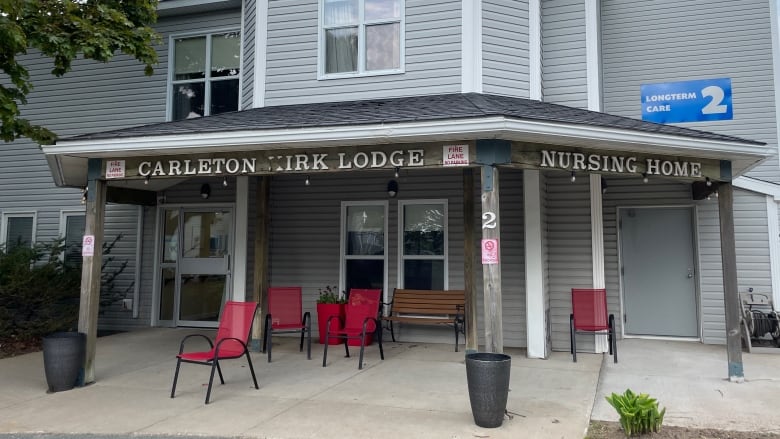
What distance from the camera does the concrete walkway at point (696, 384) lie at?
4570mm

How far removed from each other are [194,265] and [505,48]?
19.8 ft

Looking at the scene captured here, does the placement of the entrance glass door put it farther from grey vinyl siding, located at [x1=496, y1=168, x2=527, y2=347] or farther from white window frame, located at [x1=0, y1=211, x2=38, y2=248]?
grey vinyl siding, located at [x1=496, y1=168, x2=527, y2=347]

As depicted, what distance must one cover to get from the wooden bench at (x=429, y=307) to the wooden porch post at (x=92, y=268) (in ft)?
11.5

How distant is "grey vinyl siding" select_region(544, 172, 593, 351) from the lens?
7449mm

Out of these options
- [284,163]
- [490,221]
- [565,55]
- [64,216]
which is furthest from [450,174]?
[64,216]

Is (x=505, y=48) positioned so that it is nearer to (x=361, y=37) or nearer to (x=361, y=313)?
(x=361, y=37)

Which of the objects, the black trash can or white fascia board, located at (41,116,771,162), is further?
white fascia board, located at (41,116,771,162)

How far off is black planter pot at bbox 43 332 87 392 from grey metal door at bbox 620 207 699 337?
723 centimetres

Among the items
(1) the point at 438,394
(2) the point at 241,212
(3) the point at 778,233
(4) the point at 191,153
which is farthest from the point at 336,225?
(3) the point at 778,233

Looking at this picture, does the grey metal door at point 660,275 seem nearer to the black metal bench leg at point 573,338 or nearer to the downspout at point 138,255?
the black metal bench leg at point 573,338

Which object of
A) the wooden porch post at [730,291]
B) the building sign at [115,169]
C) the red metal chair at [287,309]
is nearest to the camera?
the wooden porch post at [730,291]

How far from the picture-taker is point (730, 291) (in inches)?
232

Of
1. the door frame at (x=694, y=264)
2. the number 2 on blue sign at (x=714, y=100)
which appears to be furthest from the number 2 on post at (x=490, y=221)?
the number 2 on blue sign at (x=714, y=100)

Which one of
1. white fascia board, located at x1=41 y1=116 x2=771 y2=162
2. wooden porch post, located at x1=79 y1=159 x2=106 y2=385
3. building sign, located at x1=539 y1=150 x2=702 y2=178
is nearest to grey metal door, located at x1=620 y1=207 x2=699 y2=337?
white fascia board, located at x1=41 y1=116 x2=771 y2=162
